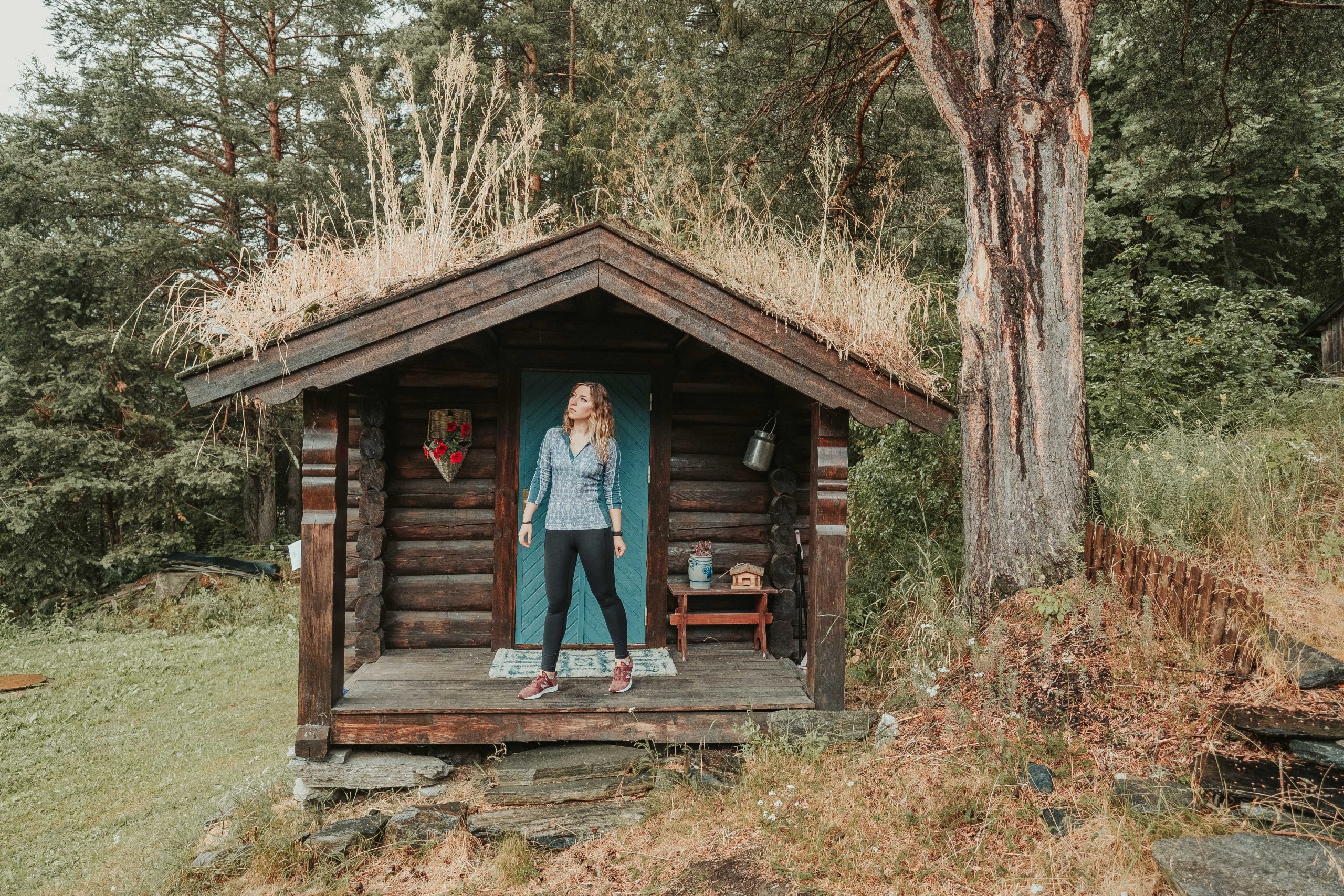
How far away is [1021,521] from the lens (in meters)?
5.01

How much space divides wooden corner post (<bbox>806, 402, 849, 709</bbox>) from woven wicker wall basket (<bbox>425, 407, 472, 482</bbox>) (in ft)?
9.05

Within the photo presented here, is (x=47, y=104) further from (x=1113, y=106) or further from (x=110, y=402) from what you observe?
(x=1113, y=106)

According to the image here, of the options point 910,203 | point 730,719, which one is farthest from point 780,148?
point 730,719

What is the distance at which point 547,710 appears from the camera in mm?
4906

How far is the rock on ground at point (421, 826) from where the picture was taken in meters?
4.47

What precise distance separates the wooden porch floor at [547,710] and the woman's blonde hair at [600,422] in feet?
5.07

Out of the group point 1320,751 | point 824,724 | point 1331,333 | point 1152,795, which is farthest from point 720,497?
point 1331,333

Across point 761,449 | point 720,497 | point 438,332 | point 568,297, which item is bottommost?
point 720,497

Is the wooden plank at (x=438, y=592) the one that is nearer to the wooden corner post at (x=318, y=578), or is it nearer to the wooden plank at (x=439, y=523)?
the wooden plank at (x=439, y=523)

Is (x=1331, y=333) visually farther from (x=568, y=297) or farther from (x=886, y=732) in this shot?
(x=568, y=297)

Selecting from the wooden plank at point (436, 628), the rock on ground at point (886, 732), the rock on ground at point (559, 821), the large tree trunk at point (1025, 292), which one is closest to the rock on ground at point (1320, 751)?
the large tree trunk at point (1025, 292)

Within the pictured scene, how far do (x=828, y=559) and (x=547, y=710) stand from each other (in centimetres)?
198

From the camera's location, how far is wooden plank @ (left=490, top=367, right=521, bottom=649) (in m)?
6.27

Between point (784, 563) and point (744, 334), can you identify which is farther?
point (784, 563)
